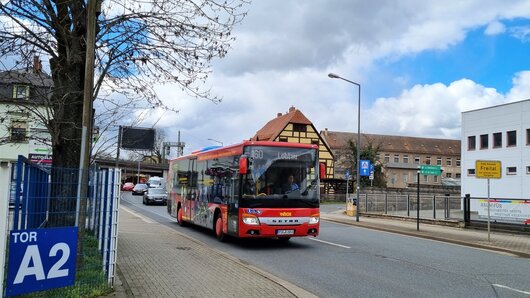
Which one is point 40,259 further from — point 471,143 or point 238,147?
point 471,143

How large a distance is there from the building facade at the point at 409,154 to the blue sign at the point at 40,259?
327 feet

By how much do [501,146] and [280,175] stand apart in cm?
3328

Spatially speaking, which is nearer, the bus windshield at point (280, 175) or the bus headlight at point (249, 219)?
the bus headlight at point (249, 219)

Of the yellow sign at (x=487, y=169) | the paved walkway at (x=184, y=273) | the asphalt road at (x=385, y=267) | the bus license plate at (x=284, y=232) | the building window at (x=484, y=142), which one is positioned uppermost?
the building window at (x=484, y=142)

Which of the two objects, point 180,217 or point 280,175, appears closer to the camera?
point 280,175

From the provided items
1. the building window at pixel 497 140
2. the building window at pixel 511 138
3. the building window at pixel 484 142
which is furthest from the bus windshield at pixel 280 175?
the building window at pixel 484 142

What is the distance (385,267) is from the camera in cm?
1091

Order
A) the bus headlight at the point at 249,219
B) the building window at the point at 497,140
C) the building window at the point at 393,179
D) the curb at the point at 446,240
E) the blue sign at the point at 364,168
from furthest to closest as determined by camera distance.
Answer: the building window at the point at 393,179
the building window at the point at 497,140
the blue sign at the point at 364,168
the curb at the point at 446,240
the bus headlight at the point at 249,219

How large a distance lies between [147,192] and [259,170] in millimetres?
29188

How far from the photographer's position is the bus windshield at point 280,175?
43.8ft

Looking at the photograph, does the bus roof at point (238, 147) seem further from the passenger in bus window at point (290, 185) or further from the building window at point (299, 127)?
the building window at point (299, 127)

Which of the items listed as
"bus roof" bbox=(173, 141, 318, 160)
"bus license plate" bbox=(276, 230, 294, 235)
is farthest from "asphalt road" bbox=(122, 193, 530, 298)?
"bus roof" bbox=(173, 141, 318, 160)

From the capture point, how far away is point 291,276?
954 centimetres

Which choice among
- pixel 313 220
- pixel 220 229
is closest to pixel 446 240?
pixel 313 220
